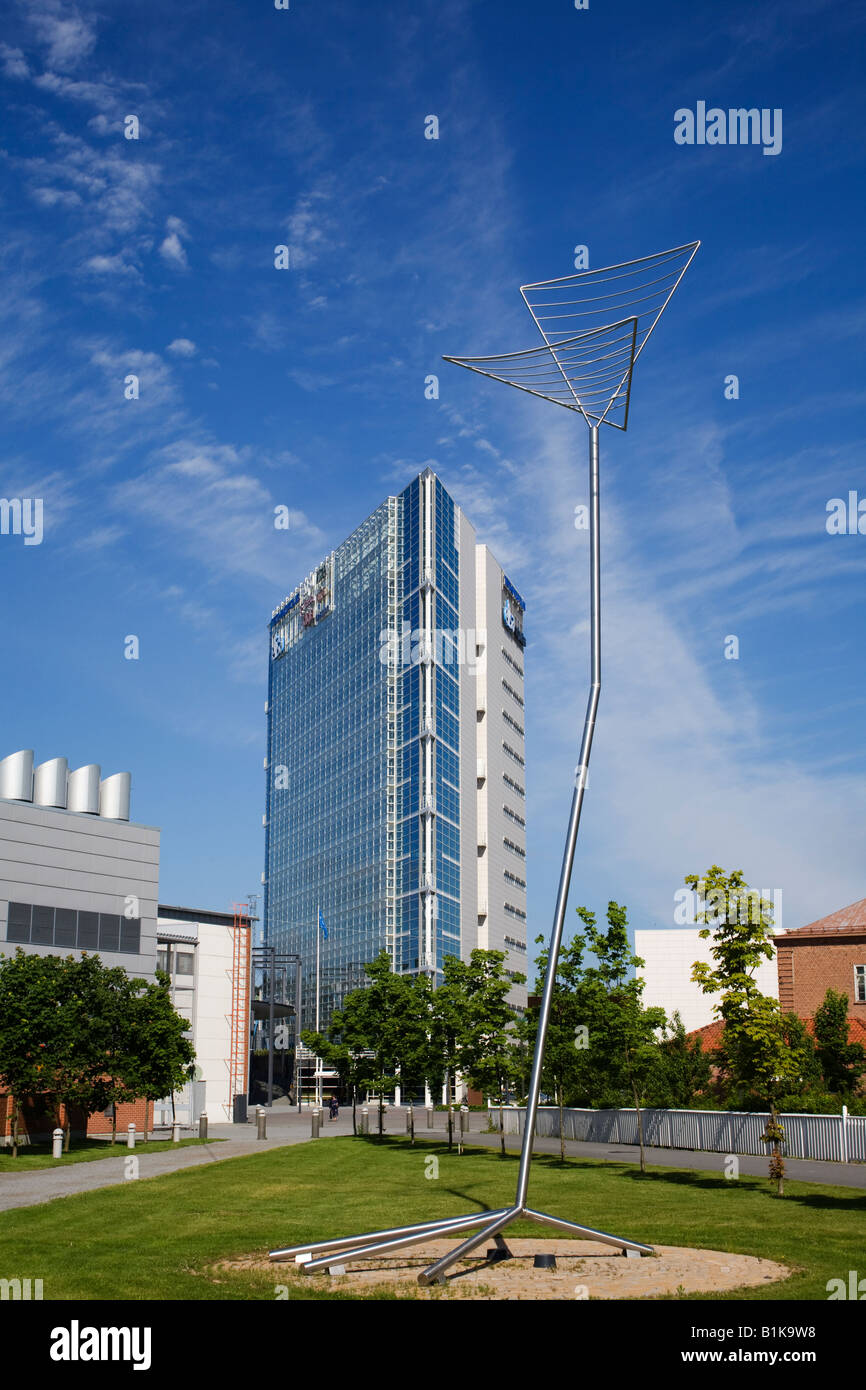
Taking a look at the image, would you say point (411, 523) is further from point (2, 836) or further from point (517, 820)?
point (2, 836)

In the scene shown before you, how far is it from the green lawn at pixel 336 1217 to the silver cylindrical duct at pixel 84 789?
2593 cm

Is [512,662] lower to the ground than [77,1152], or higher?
higher

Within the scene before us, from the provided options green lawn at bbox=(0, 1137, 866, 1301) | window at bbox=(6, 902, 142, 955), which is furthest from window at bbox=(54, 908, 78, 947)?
green lawn at bbox=(0, 1137, 866, 1301)

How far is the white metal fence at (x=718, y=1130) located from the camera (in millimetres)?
30781

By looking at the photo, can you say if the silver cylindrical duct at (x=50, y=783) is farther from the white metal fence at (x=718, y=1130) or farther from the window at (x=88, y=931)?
the white metal fence at (x=718, y=1130)

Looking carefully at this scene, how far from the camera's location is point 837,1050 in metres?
46.9

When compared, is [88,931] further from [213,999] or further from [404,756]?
[404,756]

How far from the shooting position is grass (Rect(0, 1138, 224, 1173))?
34.5 m

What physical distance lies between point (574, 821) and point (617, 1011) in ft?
50.3

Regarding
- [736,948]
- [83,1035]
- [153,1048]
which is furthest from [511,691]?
[736,948]

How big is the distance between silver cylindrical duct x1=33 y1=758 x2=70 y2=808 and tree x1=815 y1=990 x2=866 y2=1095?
34436mm

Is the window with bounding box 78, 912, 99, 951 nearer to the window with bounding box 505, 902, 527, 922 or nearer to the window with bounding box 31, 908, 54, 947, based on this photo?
the window with bounding box 31, 908, 54, 947

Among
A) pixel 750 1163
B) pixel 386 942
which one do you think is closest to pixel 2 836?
pixel 750 1163
